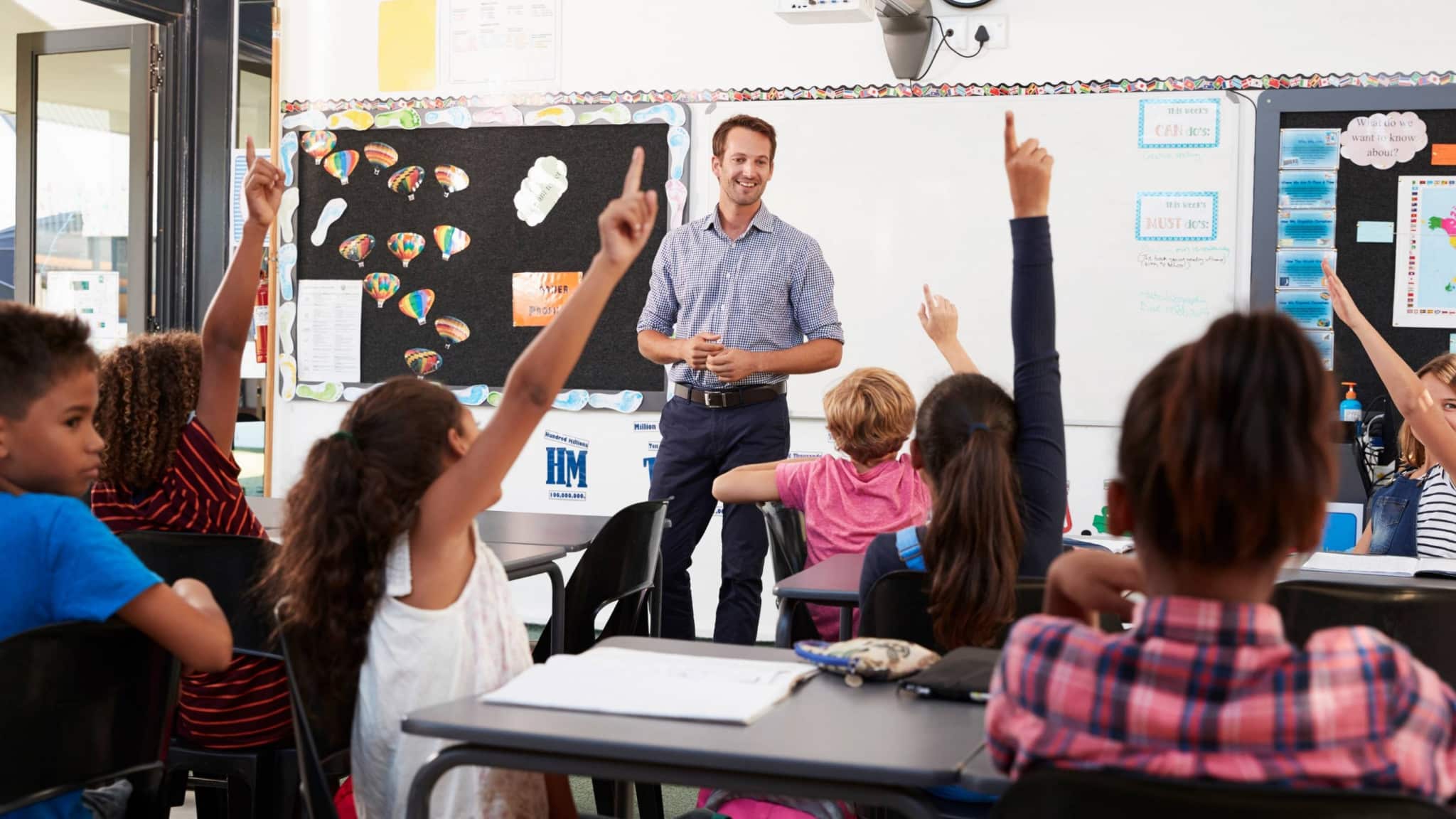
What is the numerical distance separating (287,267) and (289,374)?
1.42ft

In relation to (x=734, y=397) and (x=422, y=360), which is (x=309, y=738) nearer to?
(x=734, y=397)

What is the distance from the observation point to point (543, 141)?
519 centimetres

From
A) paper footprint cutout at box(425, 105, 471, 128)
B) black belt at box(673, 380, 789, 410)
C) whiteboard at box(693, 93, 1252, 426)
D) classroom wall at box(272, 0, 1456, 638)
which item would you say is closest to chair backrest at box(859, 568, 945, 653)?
black belt at box(673, 380, 789, 410)

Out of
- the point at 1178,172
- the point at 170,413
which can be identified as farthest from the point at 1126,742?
the point at 1178,172

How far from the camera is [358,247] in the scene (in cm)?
543

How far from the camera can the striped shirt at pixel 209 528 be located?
2162 millimetres

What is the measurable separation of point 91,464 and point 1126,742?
1328 mm

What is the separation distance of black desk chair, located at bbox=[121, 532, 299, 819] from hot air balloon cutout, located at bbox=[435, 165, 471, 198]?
11.0 feet

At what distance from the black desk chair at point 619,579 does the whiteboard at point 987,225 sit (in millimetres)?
2164

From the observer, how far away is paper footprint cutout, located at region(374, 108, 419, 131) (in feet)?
17.5

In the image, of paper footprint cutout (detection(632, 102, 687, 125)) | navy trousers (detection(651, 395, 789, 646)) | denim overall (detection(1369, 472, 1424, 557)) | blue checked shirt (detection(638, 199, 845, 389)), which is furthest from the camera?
paper footprint cutout (detection(632, 102, 687, 125))

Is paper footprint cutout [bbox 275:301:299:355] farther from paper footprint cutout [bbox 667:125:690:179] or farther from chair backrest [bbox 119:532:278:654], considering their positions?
chair backrest [bbox 119:532:278:654]

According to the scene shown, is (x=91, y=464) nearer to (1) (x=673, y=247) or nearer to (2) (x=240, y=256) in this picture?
(2) (x=240, y=256)

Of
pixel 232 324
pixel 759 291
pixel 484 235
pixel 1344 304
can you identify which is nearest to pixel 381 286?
pixel 484 235
